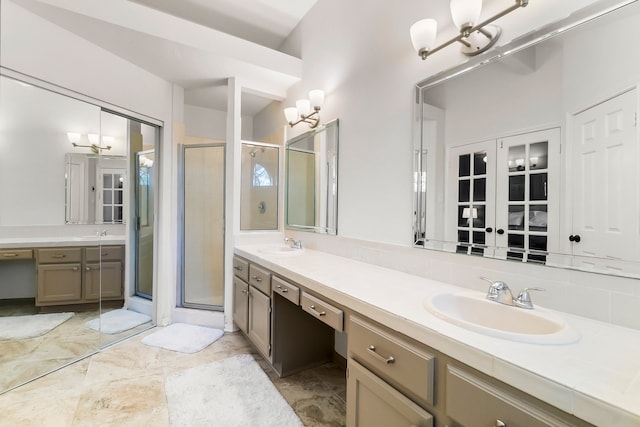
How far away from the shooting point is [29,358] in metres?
→ 2.11

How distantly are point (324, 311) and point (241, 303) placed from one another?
1.35m

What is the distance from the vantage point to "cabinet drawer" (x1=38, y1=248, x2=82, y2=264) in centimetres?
237

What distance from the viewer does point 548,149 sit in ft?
3.71

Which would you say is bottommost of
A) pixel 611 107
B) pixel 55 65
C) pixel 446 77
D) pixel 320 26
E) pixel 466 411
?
pixel 466 411

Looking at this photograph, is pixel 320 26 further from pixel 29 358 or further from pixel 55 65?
pixel 29 358

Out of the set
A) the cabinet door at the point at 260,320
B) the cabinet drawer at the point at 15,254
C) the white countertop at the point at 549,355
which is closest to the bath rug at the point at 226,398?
the cabinet door at the point at 260,320

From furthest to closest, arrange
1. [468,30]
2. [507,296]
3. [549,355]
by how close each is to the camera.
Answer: [468,30] → [507,296] → [549,355]

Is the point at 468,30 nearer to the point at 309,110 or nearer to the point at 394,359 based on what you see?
the point at 394,359

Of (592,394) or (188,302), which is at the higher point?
(592,394)

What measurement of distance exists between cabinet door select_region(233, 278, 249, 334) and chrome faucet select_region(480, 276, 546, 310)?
1818 mm

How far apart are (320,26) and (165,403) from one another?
3082 millimetres

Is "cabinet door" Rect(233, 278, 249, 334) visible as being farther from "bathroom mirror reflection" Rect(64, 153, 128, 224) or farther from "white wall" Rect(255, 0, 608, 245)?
"bathroom mirror reflection" Rect(64, 153, 128, 224)

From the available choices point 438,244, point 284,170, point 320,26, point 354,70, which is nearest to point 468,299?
point 438,244

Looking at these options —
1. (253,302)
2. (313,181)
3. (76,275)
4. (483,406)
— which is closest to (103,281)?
(76,275)
